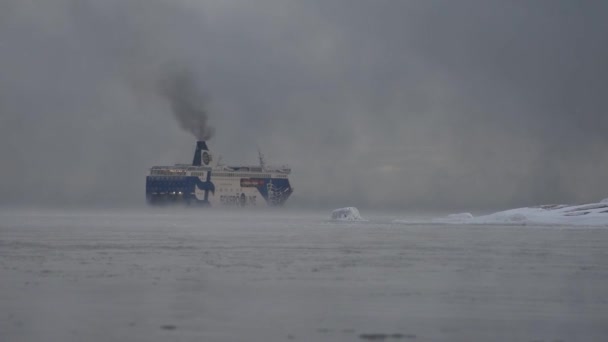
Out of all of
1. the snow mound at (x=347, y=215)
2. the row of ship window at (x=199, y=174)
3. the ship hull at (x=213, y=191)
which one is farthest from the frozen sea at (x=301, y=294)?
the row of ship window at (x=199, y=174)

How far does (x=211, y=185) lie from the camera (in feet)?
304

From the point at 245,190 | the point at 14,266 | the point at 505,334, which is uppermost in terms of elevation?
the point at 245,190

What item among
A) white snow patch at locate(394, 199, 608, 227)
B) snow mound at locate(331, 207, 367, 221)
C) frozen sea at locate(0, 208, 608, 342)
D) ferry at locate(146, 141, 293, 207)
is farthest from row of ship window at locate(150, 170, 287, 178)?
frozen sea at locate(0, 208, 608, 342)

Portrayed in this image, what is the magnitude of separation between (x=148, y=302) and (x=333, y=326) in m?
2.40

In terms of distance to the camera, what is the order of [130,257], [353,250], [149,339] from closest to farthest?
[149,339]
[130,257]
[353,250]

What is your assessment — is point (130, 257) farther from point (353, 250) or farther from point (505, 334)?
point (505, 334)

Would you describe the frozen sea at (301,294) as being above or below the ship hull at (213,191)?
below

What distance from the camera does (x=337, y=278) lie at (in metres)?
11.6

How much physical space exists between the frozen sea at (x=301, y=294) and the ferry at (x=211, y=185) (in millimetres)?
75046

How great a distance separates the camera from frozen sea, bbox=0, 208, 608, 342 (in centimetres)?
743

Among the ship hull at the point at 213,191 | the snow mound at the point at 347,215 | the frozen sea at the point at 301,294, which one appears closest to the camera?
the frozen sea at the point at 301,294

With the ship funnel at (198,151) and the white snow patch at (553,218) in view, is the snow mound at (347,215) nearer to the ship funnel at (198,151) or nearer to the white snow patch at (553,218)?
the white snow patch at (553,218)

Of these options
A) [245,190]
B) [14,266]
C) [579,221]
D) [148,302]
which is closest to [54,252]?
[14,266]

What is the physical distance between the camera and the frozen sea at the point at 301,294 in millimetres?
7426
